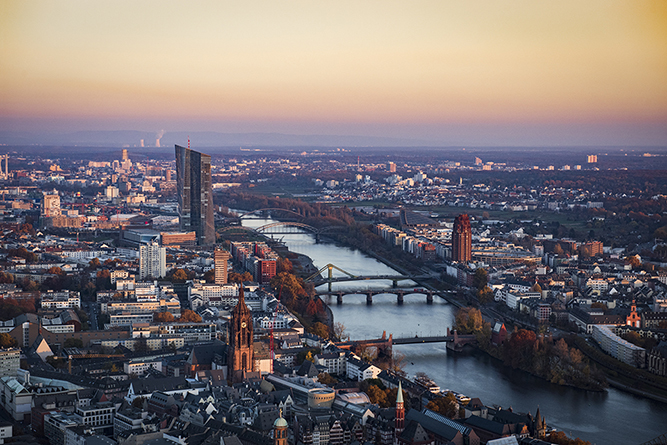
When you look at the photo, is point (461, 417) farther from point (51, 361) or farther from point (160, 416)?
point (51, 361)

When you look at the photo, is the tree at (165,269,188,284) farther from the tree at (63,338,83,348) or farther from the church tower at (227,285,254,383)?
the church tower at (227,285,254,383)

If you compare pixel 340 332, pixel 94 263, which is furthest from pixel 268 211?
pixel 340 332

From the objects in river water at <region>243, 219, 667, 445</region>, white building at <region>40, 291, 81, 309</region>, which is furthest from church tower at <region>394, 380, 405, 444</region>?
white building at <region>40, 291, 81, 309</region>

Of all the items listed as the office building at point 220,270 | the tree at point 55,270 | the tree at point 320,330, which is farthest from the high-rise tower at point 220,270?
the tree at point 320,330

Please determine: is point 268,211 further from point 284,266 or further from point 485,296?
point 485,296

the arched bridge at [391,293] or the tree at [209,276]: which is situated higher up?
the tree at [209,276]

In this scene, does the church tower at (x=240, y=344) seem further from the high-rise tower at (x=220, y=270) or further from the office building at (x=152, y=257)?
the office building at (x=152, y=257)

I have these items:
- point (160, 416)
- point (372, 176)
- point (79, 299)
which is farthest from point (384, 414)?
point (372, 176)
